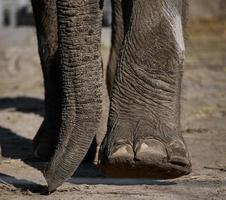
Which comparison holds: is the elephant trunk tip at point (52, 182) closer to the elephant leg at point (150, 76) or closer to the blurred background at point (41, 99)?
the elephant leg at point (150, 76)

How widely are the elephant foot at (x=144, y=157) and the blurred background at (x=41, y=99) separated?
28 centimetres

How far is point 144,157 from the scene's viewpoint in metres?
3.53

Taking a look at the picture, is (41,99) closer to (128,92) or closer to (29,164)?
(29,164)

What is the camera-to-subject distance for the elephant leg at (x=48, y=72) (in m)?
4.73

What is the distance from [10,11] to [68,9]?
711 centimetres

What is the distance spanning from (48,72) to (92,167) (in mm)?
528

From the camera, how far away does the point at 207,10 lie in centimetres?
1670

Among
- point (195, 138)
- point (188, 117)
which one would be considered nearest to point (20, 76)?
point (188, 117)

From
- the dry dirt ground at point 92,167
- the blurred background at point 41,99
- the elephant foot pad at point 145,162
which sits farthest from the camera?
the blurred background at point 41,99

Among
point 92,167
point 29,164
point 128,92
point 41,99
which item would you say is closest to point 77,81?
point 128,92

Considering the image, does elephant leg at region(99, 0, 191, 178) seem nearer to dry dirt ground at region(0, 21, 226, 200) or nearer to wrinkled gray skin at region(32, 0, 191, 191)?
wrinkled gray skin at region(32, 0, 191, 191)

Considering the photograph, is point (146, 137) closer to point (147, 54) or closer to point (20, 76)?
point (147, 54)

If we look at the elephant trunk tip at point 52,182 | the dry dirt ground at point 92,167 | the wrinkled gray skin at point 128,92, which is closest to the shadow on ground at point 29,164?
the dry dirt ground at point 92,167

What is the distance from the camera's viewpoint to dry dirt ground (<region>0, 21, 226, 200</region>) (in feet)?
12.6
